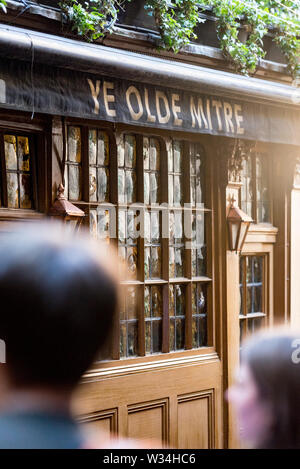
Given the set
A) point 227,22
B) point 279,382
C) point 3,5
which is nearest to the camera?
point 279,382

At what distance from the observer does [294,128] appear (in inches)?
301

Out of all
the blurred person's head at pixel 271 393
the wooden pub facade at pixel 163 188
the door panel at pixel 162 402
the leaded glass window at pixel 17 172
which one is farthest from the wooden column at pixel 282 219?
the blurred person's head at pixel 271 393

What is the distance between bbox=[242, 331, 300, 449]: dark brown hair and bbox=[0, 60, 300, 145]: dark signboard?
3610mm

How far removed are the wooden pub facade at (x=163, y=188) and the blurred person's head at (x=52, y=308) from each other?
3.62 meters

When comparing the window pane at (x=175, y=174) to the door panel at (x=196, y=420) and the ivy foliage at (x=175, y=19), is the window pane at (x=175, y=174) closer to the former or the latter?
the ivy foliage at (x=175, y=19)

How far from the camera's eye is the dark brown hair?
1.76m

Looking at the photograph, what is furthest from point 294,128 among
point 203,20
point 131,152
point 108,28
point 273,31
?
point 108,28

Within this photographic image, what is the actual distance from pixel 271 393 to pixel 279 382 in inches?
1.8

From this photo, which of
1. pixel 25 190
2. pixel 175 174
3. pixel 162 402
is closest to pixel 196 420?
pixel 162 402

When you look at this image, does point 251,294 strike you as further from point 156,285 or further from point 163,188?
point 163,188

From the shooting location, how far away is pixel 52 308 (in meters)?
1.38

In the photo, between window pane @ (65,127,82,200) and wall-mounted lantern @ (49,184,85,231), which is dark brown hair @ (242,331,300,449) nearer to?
wall-mounted lantern @ (49,184,85,231)

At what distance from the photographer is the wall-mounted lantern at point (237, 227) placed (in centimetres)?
718

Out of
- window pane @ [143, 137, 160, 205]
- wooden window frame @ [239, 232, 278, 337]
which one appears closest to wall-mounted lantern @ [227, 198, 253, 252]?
wooden window frame @ [239, 232, 278, 337]
